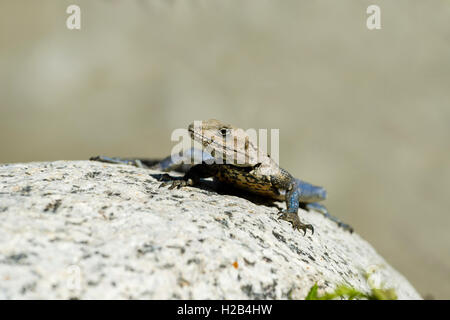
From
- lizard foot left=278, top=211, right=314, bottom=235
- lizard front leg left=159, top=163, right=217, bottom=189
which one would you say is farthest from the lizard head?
lizard foot left=278, top=211, right=314, bottom=235

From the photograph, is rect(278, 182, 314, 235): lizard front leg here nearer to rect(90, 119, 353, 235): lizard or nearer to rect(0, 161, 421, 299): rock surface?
rect(90, 119, 353, 235): lizard

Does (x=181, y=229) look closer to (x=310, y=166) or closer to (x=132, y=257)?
(x=132, y=257)

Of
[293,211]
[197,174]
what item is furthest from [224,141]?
[293,211]

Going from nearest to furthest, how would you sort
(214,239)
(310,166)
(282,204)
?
(214,239)
(282,204)
(310,166)

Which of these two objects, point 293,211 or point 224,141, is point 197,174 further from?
point 293,211
